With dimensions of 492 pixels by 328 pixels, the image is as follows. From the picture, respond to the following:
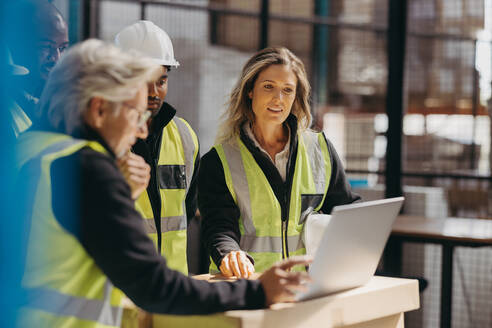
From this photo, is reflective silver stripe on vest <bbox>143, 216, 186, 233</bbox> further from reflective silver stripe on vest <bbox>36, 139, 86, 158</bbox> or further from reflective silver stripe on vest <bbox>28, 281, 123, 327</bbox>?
reflective silver stripe on vest <bbox>36, 139, 86, 158</bbox>

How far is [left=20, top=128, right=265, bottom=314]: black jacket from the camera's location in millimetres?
1216

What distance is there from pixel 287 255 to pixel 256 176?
0.31 meters

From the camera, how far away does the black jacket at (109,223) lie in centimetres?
122

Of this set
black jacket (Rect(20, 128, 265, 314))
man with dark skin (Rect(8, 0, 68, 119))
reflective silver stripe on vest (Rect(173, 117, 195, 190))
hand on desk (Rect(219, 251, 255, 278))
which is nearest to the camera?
black jacket (Rect(20, 128, 265, 314))

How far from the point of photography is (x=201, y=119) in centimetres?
559

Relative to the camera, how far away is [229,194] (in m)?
2.31

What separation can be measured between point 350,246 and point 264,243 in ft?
2.53

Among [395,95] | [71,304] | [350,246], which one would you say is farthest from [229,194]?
[395,95]

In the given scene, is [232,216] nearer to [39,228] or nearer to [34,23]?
[34,23]

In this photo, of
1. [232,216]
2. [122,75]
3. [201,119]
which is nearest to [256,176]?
[232,216]

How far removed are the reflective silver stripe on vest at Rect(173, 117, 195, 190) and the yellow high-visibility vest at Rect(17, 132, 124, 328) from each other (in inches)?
49.7

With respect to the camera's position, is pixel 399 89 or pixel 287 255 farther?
pixel 399 89

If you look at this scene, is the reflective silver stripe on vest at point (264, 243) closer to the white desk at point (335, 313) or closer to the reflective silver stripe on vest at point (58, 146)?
the white desk at point (335, 313)

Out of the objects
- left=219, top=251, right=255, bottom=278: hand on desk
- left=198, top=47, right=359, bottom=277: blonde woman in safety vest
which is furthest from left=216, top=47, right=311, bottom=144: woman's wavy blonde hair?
left=219, top=251, right=255, bottom=278: hand on desk
